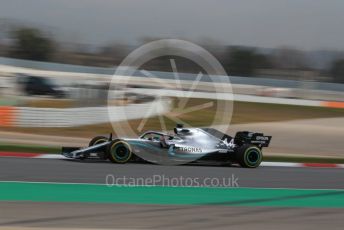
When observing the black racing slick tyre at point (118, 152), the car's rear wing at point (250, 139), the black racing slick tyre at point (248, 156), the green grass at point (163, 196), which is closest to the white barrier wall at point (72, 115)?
the car's rear wing at point (250, 139)

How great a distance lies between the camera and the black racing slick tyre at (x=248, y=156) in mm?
11844

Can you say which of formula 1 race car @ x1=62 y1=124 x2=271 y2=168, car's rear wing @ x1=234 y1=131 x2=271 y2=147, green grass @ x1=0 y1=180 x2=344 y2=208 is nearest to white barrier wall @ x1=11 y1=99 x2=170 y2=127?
formula 1 race car @ x1=62 y1=124 x2=271 y2=168

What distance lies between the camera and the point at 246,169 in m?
11.7

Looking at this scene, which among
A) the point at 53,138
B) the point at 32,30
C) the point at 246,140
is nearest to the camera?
the point at 246,140

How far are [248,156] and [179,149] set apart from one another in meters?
1.54

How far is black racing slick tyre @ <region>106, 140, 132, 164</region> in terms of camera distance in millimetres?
11047

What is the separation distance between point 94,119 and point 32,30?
118 ft

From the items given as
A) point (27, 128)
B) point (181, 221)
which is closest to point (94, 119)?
point (27, 128)

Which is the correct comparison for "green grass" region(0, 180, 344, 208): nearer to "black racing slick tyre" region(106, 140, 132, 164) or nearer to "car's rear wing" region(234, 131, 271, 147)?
"black racing slick tyre" region(106, 140, 132, 164)

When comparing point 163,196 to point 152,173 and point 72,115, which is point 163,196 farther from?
point 72,115

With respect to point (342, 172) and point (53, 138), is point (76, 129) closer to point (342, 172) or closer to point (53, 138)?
point (53, 138)

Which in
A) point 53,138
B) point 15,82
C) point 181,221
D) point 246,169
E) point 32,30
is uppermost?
point 32,30

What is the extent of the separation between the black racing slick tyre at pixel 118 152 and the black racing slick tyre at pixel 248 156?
2392 millimetres

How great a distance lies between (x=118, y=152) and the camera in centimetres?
1110
